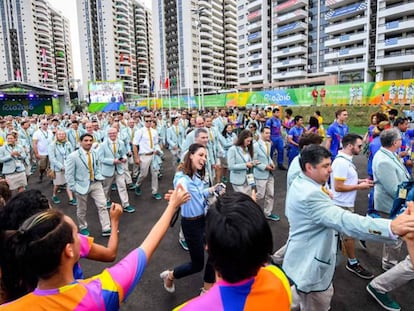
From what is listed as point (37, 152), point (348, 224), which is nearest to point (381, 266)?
point (348, 224)

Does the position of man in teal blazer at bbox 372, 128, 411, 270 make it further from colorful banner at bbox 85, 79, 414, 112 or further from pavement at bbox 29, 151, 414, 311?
colorful banner at bbox 85, 79, 414, 112

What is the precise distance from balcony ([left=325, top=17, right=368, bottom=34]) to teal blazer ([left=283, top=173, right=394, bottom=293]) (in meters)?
54.8

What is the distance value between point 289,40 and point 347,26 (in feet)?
44.0

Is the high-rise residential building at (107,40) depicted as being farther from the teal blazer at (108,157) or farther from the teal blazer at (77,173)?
the teal blazer at (77,173)

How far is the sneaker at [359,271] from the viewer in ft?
12.0

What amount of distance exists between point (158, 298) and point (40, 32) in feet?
412

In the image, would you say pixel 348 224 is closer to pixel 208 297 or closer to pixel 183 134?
pixel 208 297

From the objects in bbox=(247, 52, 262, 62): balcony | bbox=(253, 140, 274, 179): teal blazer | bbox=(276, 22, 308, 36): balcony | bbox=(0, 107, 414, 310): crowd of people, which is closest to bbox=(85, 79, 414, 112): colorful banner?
bbox=(0, 107, 414, 310): crowd of people

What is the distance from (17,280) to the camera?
147 centimetres

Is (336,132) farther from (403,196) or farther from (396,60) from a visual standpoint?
(396,60)

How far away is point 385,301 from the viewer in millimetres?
3064

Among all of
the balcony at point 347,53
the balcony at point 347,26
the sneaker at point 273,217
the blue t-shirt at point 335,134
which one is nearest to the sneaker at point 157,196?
the sneaker at point 273,217

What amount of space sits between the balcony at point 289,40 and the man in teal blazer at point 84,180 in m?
61.7

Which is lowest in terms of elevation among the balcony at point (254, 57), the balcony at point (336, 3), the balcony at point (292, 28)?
the balcony at point (254, 57)
